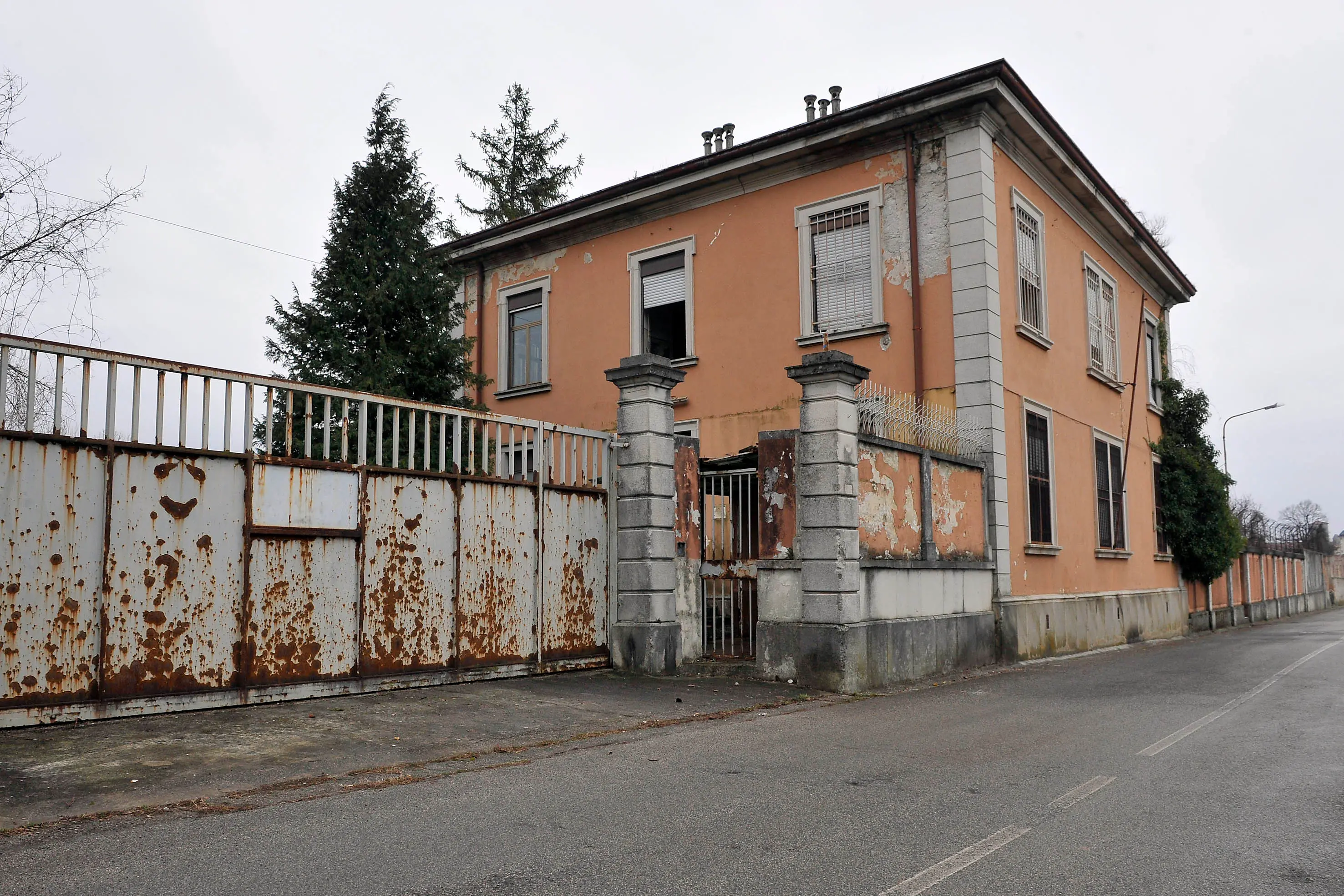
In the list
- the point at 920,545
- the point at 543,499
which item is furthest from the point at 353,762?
the point at 920,545

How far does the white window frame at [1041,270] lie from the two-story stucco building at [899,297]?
62 millimetres

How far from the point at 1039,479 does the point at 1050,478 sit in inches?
20.2

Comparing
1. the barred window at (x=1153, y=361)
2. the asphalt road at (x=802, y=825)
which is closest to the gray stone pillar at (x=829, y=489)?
the asphalt road at (x=802, y=825)

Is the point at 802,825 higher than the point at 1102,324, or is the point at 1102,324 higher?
the point at 1102,324

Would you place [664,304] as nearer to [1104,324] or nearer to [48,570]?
[1104,324]

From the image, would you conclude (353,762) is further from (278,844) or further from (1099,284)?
(1099,284)

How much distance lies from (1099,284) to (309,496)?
52.2ft

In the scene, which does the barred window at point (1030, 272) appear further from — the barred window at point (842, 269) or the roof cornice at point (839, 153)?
the barred window at point (842, 269)

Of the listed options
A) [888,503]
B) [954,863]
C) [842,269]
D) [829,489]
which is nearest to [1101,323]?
[842,269]

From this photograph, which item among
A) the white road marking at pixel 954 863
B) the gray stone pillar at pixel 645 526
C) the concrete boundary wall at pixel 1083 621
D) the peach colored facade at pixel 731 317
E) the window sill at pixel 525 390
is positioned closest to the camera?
the white road marking at pixel 954 863

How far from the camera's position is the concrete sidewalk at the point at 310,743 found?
5492mm

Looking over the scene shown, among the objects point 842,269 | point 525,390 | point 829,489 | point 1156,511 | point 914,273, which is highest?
point 842,269

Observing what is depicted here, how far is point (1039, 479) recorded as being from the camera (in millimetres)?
15758

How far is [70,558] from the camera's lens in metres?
7.35
